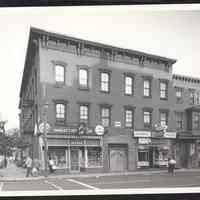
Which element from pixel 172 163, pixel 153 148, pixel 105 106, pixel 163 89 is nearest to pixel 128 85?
pixel 105 106

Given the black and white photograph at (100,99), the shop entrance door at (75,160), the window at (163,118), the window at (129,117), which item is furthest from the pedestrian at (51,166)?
the window at (163,118)

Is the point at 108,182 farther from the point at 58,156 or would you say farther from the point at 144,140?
the point at 144,140

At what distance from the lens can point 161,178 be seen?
29.7 ft

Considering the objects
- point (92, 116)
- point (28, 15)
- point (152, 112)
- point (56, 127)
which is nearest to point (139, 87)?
point (152, 112)

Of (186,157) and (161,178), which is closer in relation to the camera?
(161,178)

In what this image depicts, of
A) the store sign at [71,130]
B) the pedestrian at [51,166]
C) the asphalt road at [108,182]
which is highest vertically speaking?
the store sign at [71,130]

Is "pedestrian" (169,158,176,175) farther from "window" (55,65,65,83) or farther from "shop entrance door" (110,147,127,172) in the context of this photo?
"window" (55,65,65,83)

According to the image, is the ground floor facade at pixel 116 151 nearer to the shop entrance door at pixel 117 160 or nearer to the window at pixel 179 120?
the shop entrance door at pixel 117 160

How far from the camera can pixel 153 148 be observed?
9742 millimetres

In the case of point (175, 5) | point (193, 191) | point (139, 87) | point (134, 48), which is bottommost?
point (193, 191)

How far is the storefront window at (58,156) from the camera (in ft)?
30.9

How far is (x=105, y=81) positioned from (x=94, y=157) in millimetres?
1615

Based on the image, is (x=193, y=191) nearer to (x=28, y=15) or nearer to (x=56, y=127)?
(x=56, y=127)

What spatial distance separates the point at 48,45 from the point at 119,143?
259 centimetres
